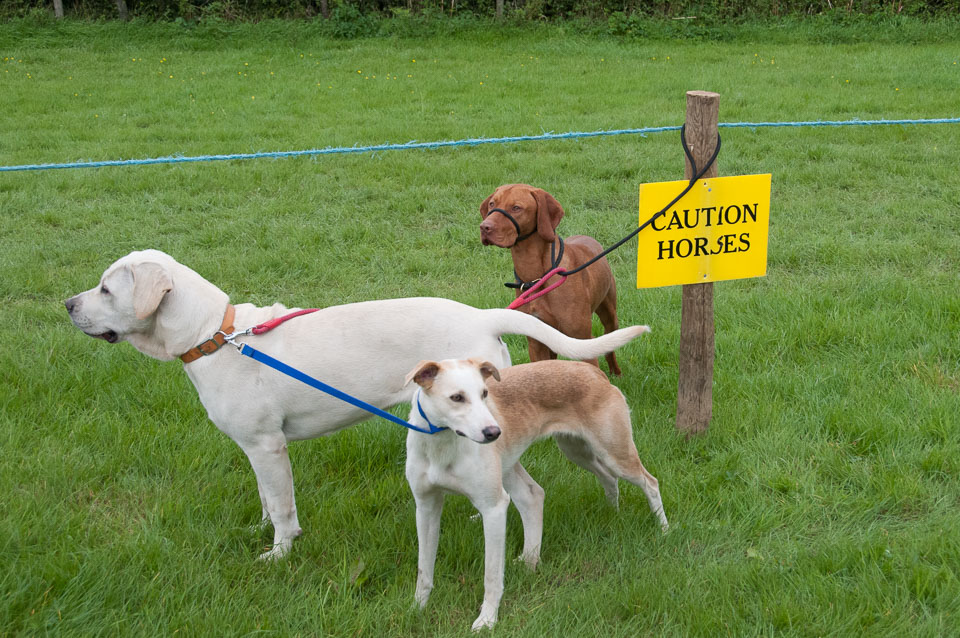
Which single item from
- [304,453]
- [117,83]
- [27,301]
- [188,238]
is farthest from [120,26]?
[304,453]

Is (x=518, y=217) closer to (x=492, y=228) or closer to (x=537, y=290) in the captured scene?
(x=492, y=228)

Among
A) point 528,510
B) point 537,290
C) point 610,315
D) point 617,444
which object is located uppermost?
point 537,290

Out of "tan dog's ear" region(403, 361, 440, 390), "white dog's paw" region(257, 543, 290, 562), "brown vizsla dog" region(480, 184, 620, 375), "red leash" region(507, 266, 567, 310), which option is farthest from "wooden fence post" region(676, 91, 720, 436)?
"white dog's paw" region(257, 543, 290, 562)

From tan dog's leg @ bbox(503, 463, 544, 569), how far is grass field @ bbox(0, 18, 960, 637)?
87mm

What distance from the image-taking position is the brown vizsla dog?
4.91 metres

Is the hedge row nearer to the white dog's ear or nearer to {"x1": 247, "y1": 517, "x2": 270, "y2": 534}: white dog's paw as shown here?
the white dog's ear

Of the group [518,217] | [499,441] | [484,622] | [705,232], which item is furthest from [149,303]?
[705,232]

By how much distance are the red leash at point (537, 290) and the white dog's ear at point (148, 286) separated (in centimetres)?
181

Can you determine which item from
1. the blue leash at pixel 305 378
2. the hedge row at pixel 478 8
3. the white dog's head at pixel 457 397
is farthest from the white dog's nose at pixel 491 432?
the hedge row at pixel 478 8

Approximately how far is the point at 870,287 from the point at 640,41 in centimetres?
1245

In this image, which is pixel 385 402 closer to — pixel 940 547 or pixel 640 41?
pixel 940 547

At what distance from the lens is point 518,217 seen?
16.1ft

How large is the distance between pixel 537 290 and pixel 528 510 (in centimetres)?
162

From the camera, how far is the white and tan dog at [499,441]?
9.80 ft
